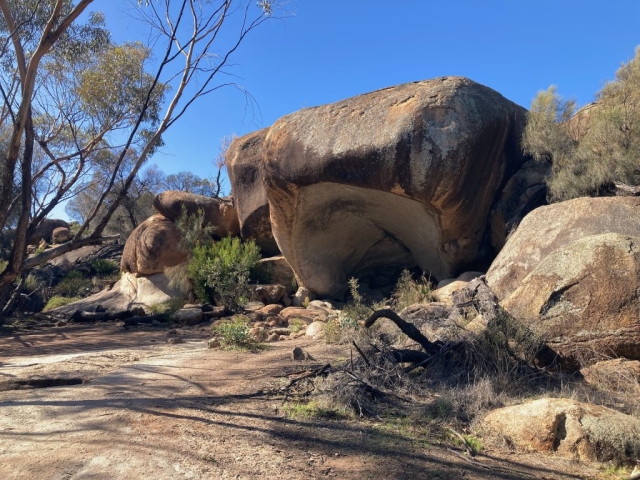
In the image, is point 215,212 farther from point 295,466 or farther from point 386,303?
point 295,466

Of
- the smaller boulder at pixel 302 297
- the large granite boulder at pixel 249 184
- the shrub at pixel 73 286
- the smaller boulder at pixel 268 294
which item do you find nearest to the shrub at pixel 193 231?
the large granite boulder at pixel 249 184

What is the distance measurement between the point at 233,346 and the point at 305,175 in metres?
4.17

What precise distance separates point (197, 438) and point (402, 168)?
6794 mm

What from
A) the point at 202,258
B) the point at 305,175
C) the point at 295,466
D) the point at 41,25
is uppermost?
the point at 41,25

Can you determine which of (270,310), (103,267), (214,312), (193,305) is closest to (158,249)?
(193,305)

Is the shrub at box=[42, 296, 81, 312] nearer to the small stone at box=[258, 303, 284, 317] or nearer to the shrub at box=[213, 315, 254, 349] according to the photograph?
the small stone at box=[258, 303, 284, 317]

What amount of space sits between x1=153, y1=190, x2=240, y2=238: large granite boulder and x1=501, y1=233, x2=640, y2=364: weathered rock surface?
35.5 ft

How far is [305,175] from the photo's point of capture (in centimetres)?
1066

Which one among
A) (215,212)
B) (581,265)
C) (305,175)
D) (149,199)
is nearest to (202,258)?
(215,212)

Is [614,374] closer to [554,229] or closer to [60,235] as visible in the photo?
[554,229]

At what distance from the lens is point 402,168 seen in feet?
31.9

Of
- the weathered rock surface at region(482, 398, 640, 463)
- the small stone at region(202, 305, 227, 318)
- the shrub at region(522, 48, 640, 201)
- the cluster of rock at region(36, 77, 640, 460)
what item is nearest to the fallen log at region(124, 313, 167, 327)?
the cluster of rock at region(36, 77, 640, 460)

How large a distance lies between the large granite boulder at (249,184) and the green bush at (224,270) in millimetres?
465

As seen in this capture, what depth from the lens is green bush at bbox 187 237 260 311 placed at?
12852mm
